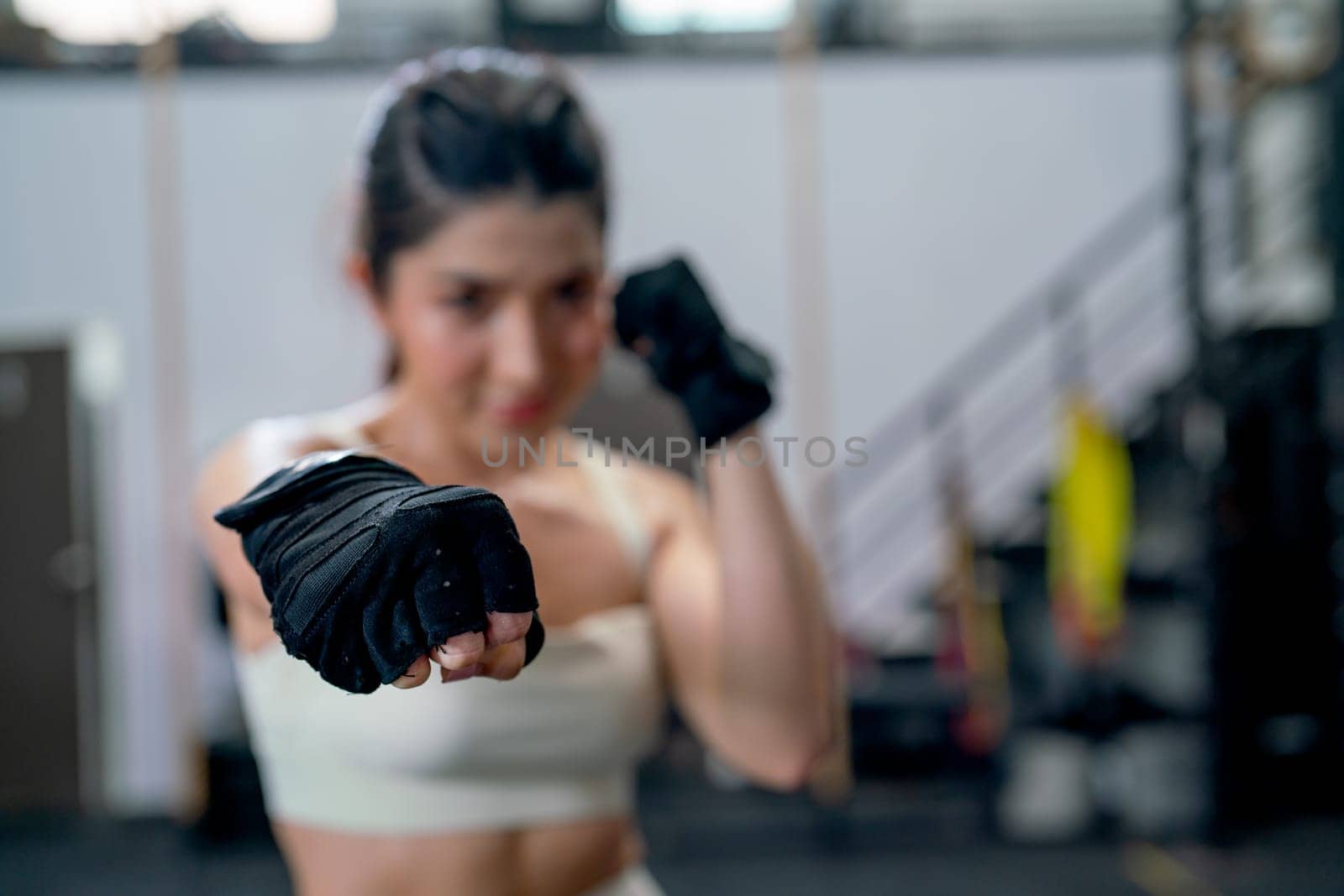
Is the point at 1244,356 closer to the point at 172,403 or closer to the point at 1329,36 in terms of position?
the point at 1329,36

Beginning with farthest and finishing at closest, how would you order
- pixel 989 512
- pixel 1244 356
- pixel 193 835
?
pixel 1244 356 → pixel 193 835 → pixel 989 512

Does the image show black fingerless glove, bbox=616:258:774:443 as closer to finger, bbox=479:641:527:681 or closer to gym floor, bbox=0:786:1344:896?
finger, bbox=479:641:527:681

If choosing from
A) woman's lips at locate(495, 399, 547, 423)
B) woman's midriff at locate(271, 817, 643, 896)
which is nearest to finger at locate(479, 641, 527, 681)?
woman's lips at locate(495, 399, 547, 423)

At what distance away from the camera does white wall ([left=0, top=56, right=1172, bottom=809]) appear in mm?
420

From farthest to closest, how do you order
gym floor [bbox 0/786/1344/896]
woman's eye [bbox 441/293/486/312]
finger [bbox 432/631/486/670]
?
gym floor [bbox 0/786/1344/896] < woman's eye [bbox 441/293/486/312] < finger [bbox 432/631/486/670]

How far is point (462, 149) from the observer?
12.1 inches

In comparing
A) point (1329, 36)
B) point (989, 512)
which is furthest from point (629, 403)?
point (1329, 36)

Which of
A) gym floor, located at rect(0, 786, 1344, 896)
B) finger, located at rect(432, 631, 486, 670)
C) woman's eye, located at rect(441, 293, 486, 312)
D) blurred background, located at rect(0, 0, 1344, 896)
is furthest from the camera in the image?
gym floor, located at rect(0, 786, 1344, 896)

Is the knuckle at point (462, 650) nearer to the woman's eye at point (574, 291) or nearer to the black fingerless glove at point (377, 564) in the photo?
the black fingerless glove at point (377, 564)

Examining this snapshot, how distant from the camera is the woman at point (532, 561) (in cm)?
28

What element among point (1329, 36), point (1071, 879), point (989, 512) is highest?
point (1329, 36)

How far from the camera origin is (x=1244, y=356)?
8.43ft

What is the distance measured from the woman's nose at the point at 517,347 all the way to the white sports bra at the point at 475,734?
0.04 metres

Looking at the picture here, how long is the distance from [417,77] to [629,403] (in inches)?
4.8
